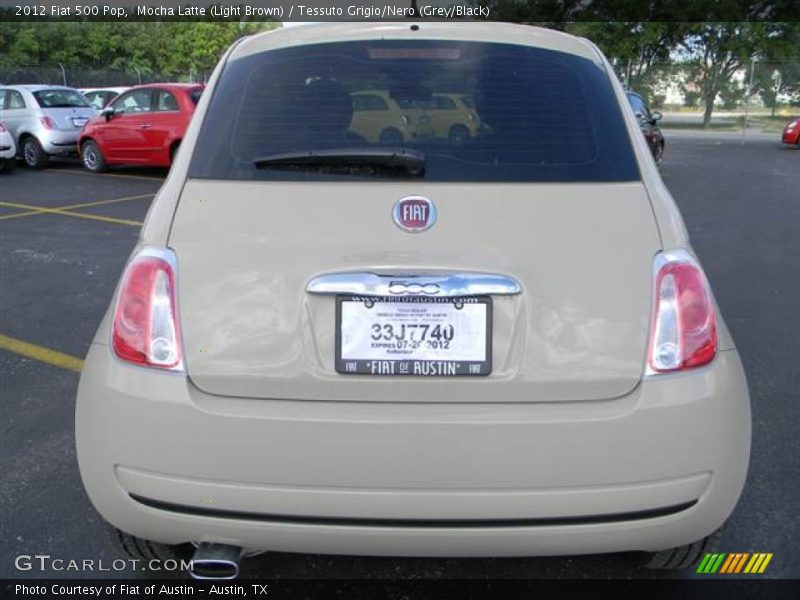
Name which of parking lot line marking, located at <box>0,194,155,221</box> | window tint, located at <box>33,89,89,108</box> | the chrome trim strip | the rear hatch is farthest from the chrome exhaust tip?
window tint, located at <box>33,89,89,108</box>

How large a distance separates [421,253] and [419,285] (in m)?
0.09

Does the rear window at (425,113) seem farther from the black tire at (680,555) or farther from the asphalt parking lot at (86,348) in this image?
the asphalt parking lot at (86,348)

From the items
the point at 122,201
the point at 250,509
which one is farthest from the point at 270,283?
the point at 122,201

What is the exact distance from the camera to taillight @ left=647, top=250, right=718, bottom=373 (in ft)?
6.26

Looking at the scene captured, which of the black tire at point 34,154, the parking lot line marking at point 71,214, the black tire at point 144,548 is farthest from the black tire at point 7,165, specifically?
the black tire at point 144,548

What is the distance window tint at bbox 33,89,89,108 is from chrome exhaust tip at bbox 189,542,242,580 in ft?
47.5

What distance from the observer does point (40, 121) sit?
14062 millimetres

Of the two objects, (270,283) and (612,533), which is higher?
(270,283)

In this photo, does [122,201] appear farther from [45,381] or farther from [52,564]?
[52,564]

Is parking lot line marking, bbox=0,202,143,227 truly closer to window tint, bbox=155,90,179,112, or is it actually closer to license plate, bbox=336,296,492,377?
window tint, bbox=155,90,179,112

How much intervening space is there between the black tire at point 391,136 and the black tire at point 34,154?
13.9 m

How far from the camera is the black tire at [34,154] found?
14.1 m

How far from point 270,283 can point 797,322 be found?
4552 millimetres

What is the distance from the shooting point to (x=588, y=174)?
2064mm
